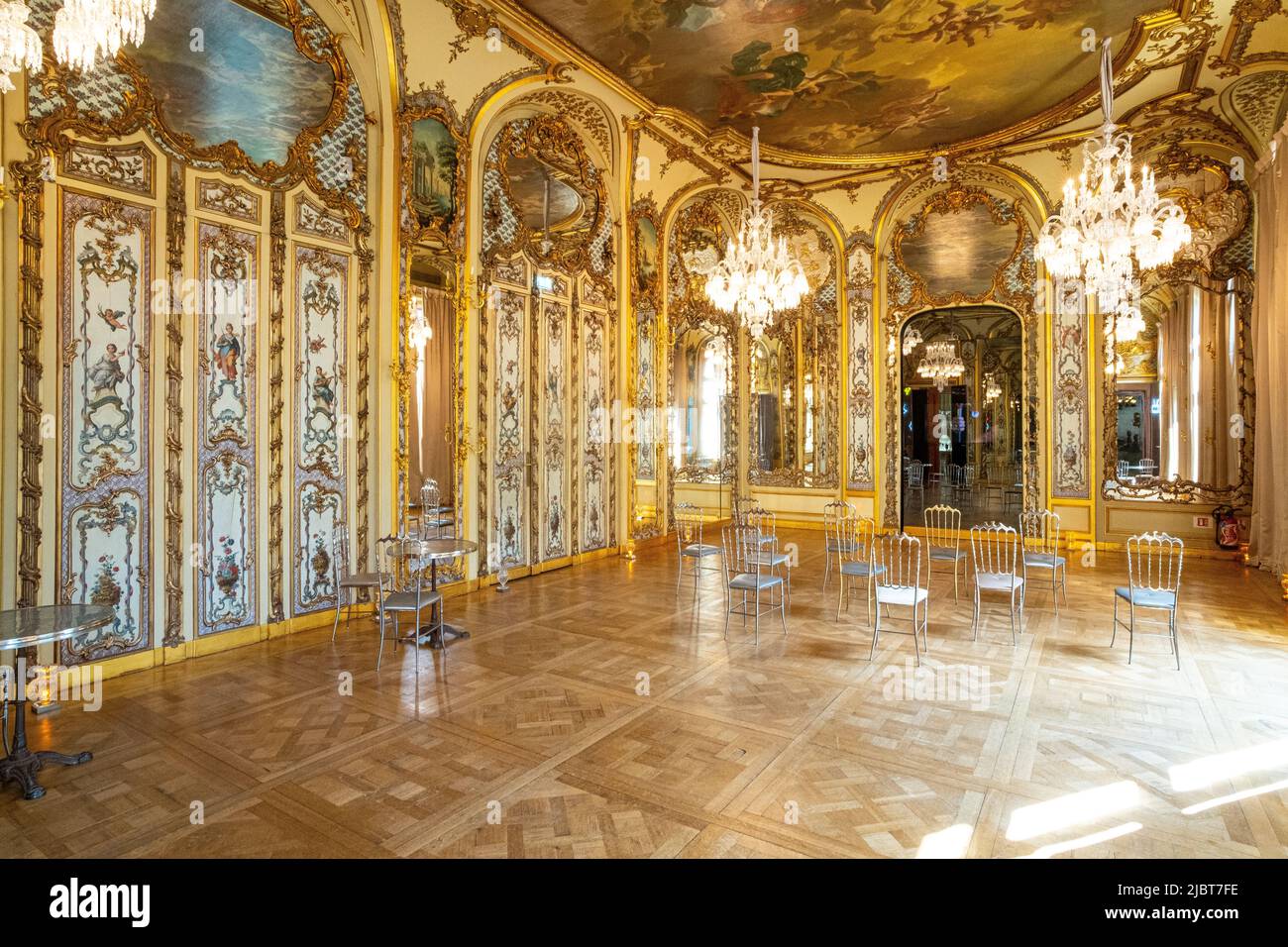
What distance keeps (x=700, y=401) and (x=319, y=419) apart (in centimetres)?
771

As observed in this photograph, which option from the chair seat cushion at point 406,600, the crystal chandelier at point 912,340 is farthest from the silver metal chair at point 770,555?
the crystal chandelier at point 912,340

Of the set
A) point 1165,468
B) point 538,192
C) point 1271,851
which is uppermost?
point 538,192

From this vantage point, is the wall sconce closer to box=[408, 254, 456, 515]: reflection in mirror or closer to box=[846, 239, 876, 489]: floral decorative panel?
box=[408, 254, 456, 515]: reflection in mirror

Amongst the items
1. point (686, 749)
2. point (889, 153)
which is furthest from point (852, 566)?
point (889, 153)

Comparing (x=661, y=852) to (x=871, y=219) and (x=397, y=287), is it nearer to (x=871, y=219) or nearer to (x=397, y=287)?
(x=397, y=287)

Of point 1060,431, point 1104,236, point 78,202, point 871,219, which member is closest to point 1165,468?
point 1060,431

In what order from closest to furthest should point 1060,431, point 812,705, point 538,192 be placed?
point 812,705, point 538,192, point 1060,431

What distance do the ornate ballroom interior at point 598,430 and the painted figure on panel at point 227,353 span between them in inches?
1.2

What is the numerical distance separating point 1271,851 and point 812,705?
6.77 ft

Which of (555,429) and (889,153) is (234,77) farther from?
(889,153)

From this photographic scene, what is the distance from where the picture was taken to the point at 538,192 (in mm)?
8289

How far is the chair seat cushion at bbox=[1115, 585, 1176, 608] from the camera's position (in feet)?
16.3

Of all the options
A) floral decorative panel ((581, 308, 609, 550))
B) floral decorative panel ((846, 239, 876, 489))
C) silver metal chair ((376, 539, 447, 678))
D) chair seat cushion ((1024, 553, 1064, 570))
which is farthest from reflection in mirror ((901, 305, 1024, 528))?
silver metal chair ((376, 539, 447, 678))

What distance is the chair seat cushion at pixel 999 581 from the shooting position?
543cm
